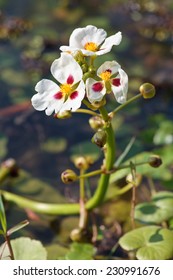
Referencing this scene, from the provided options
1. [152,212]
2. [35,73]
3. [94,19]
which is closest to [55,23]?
[94,19]

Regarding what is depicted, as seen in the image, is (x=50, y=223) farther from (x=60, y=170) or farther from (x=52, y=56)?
(x=52, y=56)

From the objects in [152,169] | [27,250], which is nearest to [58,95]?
[27,250]

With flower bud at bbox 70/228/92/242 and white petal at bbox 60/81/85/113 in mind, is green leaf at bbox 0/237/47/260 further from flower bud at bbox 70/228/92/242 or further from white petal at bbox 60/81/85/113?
white petal at bbox 60/81/85/113

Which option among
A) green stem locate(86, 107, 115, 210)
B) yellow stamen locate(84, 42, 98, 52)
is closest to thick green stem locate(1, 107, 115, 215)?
green stem locate(86, 107, 115, 210)

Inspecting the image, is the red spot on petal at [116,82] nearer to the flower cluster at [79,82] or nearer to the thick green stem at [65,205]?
the flower cluster at [79,82]

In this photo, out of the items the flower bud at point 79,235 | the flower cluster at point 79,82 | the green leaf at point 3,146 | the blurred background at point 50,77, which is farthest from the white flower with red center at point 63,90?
the green leaf at point 3,146

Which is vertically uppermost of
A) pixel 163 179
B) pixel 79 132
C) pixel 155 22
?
pixel 155 22
